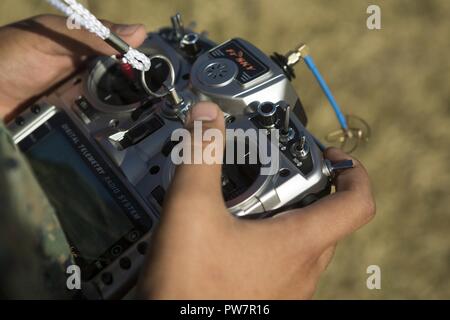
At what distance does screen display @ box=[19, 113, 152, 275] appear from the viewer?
5.01ft

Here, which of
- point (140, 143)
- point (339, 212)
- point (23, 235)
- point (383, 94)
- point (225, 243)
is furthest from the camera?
point (383, 94)

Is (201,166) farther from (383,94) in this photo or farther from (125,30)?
(383,94)

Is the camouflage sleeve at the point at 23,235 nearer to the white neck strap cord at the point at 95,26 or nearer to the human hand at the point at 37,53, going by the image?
the white neck strap cord at the point at 95,26

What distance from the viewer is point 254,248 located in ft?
4.10

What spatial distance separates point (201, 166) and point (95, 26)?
0.60 m

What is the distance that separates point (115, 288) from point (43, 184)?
502mm

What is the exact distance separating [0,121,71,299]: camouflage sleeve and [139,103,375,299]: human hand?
24 centimetres

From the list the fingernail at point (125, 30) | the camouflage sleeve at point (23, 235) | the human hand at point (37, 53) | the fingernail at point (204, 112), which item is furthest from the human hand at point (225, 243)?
the human hand at point (37, 53)

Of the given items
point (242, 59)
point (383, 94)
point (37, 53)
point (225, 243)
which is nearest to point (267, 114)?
point (242, 59)

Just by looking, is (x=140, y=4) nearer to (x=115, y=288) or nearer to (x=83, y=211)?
(x=83, y=211)

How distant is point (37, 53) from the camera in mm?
1938

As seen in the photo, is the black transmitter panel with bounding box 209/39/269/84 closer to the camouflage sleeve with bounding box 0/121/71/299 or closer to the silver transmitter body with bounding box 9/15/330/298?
the silver transmitter body with bounding box 9/15/330/298

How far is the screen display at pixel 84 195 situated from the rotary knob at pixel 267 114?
0.49 metres
